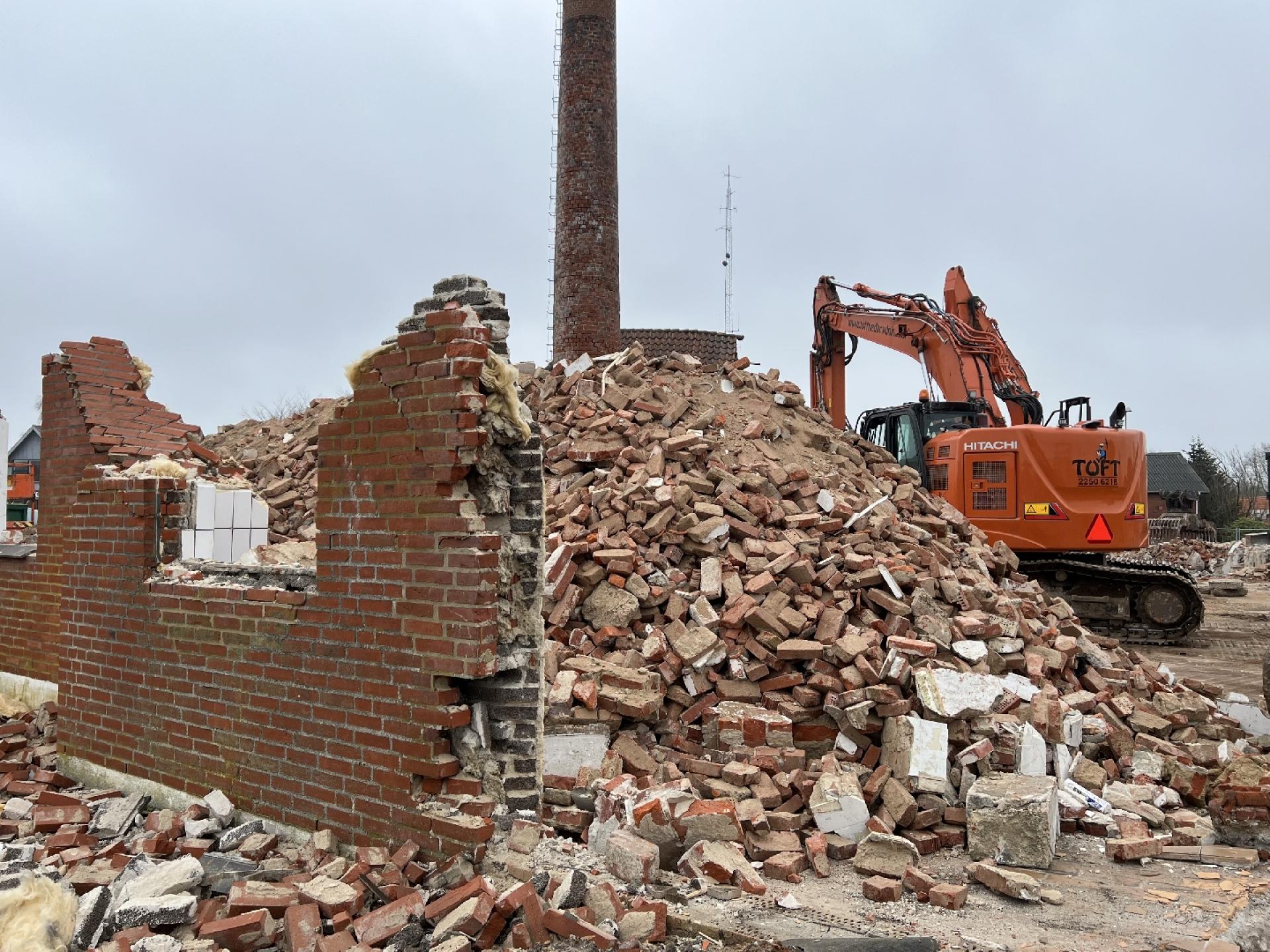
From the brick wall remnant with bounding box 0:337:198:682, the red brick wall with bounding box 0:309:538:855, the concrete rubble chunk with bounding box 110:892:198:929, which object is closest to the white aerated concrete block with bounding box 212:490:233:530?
the red brick wall with bounding box 0:309:538:855

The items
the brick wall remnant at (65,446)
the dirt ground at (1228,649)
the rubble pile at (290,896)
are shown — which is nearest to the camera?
the rubble pile at (290,896)

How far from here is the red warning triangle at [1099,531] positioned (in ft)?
38.2

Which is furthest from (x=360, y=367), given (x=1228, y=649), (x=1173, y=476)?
(x=1173, y=476)

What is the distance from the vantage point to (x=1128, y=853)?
5.06 metres

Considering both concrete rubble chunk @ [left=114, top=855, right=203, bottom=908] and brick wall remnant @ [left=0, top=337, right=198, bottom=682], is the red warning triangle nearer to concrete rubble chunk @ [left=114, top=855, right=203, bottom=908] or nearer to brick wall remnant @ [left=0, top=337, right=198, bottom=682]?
brick wall remnant @ [left=0, top=337, right=198, bottom=682]

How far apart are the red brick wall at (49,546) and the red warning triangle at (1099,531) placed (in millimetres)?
11367

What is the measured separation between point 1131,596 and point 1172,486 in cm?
3618

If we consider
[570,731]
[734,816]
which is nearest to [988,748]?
[734,816]

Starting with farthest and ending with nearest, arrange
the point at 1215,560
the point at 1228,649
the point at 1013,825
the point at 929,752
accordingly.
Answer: the point at 1215,560, the point at 1228,649, the point at 929,752, the point at 1013,825

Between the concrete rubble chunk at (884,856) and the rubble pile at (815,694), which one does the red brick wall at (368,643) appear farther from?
the concrete rubble chunk at (884,856)

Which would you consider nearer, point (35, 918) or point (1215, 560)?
point (35, 918)

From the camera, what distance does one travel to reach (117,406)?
7.20 m

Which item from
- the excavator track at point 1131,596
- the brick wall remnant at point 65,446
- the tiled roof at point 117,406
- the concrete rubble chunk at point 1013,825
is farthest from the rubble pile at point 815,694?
the excavator track at point 1131,596

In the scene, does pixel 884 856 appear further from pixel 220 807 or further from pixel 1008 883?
pixel 220 807
